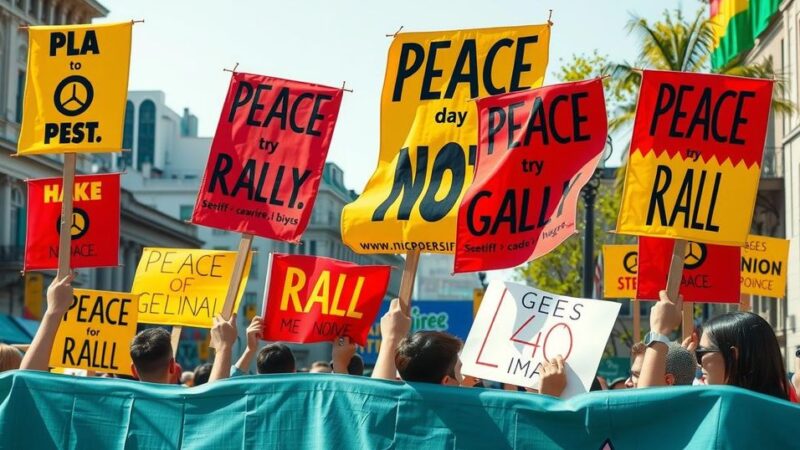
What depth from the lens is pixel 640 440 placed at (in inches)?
216

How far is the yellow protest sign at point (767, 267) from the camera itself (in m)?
13.6

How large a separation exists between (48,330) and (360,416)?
1596 millimetres

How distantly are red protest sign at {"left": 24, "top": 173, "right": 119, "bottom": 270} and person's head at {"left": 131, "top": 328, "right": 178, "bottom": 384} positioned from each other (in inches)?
184

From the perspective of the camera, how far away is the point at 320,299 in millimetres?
8867

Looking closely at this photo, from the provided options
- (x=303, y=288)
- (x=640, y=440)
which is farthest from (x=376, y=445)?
(x=303, y=288)

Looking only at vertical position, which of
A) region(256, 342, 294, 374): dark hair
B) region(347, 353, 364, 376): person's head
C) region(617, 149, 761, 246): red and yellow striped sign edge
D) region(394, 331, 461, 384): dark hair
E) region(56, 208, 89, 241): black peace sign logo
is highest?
region(617, 149, 761, 246): red and yellow striped sign edge

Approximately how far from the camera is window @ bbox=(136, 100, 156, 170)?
103m

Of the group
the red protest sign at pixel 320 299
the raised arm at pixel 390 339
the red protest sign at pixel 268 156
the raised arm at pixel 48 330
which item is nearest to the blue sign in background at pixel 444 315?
the red protest sign at pixel 320 299

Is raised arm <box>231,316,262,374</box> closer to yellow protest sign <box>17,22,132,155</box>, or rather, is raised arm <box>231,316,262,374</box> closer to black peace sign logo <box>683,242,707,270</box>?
yellow protest sign <box>17,22,132,155</box>

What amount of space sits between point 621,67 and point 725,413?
2388cm

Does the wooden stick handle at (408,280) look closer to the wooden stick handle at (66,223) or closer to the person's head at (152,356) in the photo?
the person's head at (152,356)

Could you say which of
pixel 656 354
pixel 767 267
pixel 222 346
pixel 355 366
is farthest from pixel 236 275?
pixel 767 267

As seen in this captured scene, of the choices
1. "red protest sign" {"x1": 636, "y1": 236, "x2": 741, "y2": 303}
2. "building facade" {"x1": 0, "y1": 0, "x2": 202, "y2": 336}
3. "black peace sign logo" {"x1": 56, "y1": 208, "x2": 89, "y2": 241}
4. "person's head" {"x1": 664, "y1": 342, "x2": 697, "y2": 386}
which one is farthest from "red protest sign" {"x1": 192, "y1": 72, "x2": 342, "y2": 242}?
"building facade" {"x1": 0, "y1": 0, "x2": 202, "y2": 336}

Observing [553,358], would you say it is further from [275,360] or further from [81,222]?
[81,222]
